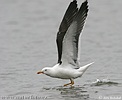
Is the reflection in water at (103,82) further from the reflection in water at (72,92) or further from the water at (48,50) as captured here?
the reflection in water at (72,92)

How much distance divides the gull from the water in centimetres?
47

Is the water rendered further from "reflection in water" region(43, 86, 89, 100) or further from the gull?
the gull

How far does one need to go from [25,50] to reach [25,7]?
36.4ft

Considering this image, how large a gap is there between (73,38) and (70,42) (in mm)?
122

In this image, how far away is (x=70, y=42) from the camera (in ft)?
39.8

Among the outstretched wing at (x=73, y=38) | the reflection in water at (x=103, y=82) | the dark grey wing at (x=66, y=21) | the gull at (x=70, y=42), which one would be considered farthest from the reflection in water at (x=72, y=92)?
the dark grey wing at (x=66, y=21)

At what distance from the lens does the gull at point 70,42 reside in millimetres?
12023

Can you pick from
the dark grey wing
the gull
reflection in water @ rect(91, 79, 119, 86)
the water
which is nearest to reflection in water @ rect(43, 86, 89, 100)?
the water

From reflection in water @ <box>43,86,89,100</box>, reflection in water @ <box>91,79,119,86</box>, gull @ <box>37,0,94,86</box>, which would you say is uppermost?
gull @ <box>37,0,94,86</box>

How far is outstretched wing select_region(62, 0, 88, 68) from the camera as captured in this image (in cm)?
1205

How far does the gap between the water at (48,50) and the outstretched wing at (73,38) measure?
2.55ft

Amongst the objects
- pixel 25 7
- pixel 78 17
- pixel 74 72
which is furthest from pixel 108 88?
pixel 25 7

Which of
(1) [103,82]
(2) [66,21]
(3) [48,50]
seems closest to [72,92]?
(1) [103,82]

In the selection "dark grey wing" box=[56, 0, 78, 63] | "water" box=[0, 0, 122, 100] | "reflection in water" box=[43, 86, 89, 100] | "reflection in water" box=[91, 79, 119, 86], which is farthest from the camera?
"reflection in water" box=[91, 79, 119, 86]
